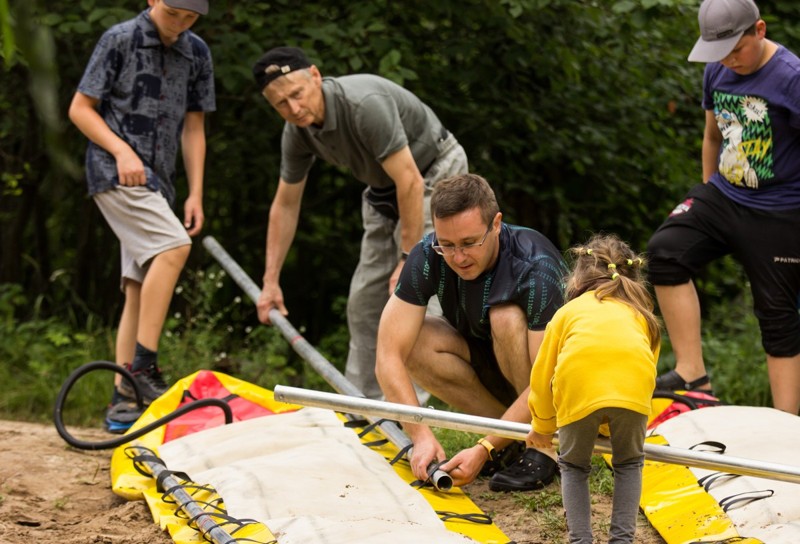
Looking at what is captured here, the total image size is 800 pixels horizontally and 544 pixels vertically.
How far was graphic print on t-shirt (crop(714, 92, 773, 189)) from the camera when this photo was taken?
3.96 meters

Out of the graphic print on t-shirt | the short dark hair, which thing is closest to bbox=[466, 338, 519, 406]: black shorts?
the short dark hair

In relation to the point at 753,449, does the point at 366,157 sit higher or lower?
higher

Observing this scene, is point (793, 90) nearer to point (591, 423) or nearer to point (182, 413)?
point (591, 423)

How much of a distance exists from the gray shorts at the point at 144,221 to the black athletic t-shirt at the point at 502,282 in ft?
4.57

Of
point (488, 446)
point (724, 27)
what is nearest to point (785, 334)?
point (724, 27)

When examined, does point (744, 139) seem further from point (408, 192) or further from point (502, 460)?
point (502, 460)

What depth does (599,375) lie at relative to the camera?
2348 millimetres

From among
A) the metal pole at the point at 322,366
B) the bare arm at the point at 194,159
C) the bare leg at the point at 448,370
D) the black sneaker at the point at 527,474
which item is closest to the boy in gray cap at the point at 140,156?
the bare arm at the point at 194,159

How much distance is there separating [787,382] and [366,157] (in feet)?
6.64

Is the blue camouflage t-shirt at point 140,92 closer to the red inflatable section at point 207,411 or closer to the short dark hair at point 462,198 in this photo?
the red inflatable section at point 207,411

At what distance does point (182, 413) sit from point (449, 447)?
108 cm

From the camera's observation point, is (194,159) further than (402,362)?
Yes

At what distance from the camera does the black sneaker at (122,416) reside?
4355 mm

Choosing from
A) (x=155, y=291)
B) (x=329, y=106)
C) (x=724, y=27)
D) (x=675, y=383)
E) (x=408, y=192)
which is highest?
(x=724, y=27)
